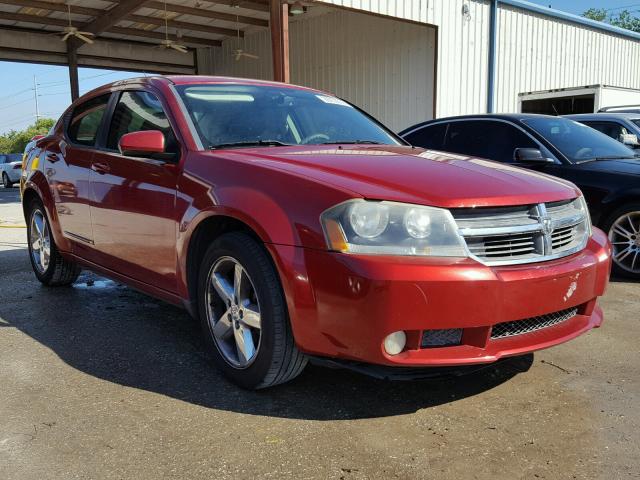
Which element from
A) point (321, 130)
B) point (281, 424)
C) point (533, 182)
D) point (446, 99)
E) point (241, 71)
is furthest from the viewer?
point (241, 71)

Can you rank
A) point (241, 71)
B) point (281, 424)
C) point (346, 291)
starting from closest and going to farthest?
point (346, 291), point (281, 424), point (241, 71)

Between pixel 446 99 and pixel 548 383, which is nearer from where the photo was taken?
pixel 548 383

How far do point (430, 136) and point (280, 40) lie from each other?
759 cm

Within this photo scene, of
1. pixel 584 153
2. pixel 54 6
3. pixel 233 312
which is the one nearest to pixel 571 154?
pixel 584 153

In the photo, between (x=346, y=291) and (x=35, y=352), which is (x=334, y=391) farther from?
(x=35, y=352)

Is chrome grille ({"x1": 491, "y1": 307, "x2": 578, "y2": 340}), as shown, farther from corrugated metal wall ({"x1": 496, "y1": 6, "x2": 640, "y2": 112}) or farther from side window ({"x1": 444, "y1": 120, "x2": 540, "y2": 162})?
corrugated metal wall ({"x1": 496, "y1": 6, "x2": 640, "y2": 112})

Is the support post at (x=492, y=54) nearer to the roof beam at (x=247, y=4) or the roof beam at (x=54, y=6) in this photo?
the roof beam at (x=247, y=4)

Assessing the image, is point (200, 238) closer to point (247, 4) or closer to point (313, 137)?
point (313, 137)

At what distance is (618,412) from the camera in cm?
276

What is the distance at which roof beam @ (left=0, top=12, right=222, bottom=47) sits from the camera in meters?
18.6

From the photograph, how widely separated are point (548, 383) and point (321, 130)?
1977 mm

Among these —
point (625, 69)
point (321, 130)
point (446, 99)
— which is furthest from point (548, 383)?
point (625, 69)

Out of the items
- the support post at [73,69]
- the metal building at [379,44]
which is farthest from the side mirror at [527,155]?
the support post at [73,69]

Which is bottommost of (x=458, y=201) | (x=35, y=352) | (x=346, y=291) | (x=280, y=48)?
(x=35, y=352)
